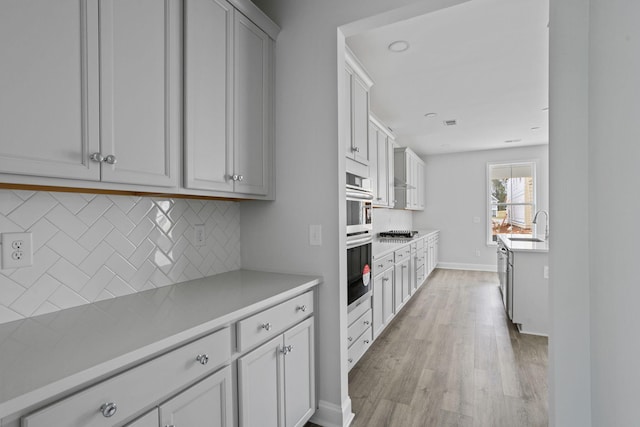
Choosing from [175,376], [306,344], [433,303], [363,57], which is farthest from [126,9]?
[433,303]

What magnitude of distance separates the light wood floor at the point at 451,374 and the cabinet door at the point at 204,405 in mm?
1043

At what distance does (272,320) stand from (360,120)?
169 cm

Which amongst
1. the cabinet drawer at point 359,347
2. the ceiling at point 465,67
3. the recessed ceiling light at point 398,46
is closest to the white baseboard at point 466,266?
the ceiling at point 465,67

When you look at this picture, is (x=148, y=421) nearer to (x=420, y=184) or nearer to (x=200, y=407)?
(x=200, y=407)

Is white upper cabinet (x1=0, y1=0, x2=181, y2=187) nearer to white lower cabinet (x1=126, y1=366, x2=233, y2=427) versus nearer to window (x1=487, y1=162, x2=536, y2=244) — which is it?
white lower cabinet (x1=126, y1=366, x2=233, y2=427)

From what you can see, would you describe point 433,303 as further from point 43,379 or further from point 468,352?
point 43,379

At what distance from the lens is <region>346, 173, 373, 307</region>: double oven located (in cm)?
226

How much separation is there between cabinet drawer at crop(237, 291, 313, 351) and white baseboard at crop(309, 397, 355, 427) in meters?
0.58

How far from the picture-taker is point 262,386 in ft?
4.64

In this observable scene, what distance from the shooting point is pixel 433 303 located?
4.51 metres

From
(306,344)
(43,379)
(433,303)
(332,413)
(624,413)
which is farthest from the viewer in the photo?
(433,303)

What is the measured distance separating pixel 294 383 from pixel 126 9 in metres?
1.77

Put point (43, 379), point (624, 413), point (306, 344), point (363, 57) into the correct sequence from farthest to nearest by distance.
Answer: point (363, 57), point (306, 344), point (624, 413), point (43, 379)

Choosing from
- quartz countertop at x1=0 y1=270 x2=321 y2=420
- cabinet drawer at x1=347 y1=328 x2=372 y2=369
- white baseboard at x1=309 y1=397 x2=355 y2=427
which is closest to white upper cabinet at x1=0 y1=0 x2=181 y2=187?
quartz countertop at x1=0 y1=270 x2=321 y2=420
